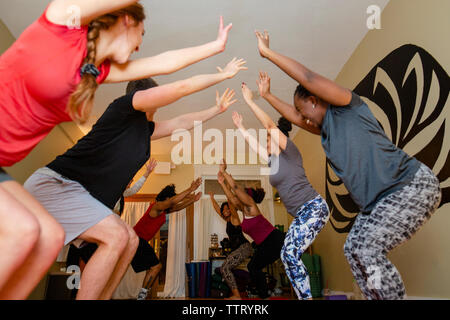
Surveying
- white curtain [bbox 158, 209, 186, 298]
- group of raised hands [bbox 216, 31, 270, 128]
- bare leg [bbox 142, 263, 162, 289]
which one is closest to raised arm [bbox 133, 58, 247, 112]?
group of raised hands [bbox 216, 31, 270, 128]

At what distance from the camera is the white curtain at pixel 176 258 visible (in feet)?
17.3

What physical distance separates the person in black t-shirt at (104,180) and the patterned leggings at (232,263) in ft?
9.11

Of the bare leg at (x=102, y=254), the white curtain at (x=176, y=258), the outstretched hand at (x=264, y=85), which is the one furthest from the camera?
the white curtain at (x=176, y=258)

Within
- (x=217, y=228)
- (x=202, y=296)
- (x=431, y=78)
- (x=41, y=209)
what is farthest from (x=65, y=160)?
(x=217, y=228)

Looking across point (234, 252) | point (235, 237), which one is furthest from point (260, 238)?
point (235, 237)

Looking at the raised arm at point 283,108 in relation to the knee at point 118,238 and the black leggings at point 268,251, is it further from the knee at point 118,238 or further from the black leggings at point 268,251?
the black leggings at point 268,251

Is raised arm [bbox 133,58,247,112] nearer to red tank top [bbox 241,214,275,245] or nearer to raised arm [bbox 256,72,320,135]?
raised arm [bbox 256,72,320,135]

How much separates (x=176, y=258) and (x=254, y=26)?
407 centimetres

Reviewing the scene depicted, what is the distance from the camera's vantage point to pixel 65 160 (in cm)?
151

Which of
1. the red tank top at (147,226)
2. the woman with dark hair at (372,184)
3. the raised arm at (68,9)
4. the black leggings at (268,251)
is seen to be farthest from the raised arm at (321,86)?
the red tank top at (147,226)

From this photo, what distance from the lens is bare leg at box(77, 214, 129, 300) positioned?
1.23 m

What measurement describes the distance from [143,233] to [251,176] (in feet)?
9.57

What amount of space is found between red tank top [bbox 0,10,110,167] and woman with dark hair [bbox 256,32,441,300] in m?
0.97

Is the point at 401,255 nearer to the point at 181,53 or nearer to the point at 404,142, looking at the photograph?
the point at 404,142
